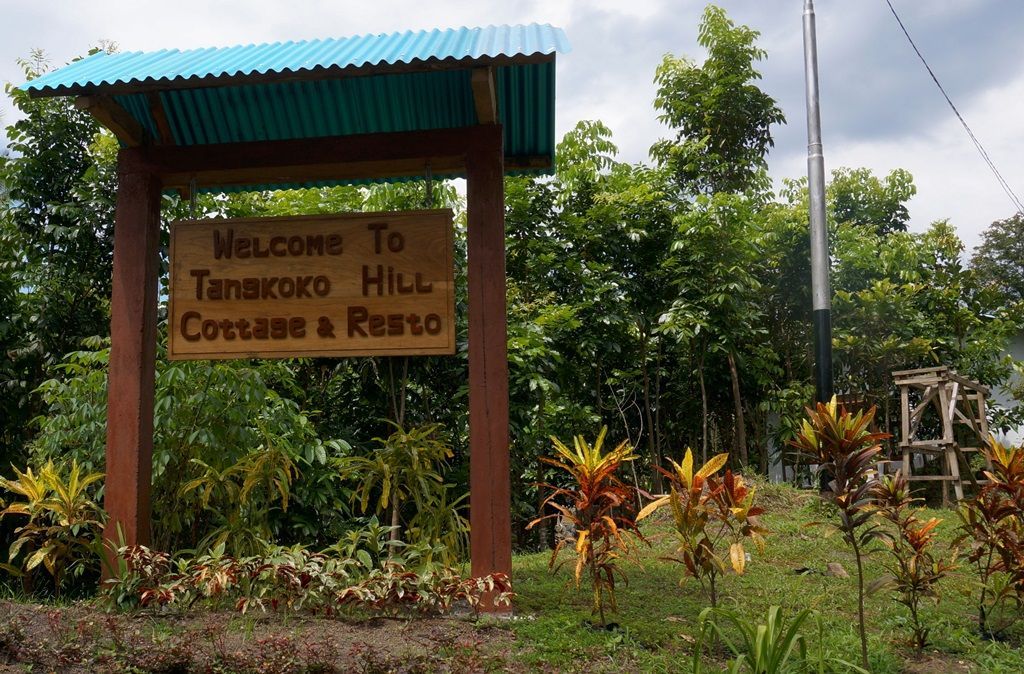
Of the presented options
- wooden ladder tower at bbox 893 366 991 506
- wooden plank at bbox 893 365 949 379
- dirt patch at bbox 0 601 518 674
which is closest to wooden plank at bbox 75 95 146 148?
dirt patch at bbox 0 601 518 674

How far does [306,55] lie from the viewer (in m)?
4.96

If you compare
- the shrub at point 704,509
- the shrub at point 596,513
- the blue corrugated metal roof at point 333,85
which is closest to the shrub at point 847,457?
the shrub at point 704,509

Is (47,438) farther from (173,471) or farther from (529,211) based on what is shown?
(529,211)

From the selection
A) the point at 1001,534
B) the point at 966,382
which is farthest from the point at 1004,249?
the point at 1001,534

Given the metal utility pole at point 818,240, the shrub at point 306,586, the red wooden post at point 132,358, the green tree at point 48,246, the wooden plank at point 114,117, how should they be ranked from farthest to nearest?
the metal utility pole at point 818,240 → the green tree at point 48,246 → the red wooden post at point 132,358 → the wooden plank at point 114,117 → the shrub at point 306,586

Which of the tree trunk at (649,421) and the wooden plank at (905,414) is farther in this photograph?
the wooden plank at (905,414)

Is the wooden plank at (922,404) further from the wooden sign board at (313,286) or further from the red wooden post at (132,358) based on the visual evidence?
the red wooden post at (132,358)

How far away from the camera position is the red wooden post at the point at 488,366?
471 centimetres

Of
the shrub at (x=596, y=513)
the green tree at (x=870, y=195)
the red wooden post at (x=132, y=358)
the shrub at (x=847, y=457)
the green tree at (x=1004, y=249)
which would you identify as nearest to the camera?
the shrub at (x=847, y=457)

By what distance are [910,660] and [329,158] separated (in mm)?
4275

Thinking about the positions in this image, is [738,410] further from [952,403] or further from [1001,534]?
[1001,534]

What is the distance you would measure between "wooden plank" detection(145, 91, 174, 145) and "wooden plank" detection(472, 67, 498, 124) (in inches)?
76.6

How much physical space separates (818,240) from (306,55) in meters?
6.15

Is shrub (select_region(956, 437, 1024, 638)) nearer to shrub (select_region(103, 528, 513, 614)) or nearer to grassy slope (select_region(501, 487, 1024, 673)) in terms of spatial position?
grassy slope (select_region(501, 487, 1024, 673))
